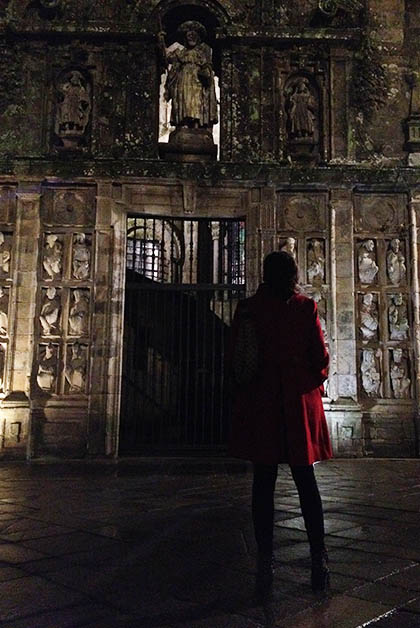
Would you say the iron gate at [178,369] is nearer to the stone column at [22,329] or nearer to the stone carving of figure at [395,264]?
the stone column at [22,329]

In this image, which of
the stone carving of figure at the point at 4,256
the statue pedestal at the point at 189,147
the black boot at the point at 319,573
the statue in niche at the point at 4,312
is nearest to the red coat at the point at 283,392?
the black boot at the point at 319,573

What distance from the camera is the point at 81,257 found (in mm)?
9953

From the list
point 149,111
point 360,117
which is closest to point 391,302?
point 360,117

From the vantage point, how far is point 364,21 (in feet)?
36.6

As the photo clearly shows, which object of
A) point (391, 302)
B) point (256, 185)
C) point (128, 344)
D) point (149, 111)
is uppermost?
point (149, 111)

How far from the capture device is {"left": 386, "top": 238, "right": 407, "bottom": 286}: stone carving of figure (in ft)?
33.2

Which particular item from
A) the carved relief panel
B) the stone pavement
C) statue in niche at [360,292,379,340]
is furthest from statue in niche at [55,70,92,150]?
the stone pavement

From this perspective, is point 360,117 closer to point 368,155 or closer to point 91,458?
point 368,155

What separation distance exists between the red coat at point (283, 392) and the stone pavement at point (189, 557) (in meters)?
0.67

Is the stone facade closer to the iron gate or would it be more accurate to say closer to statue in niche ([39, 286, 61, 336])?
statue in niche ([39, 286, 61, 336])

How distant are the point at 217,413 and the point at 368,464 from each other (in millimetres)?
2835

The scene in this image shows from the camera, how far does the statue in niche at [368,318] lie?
32.7ft

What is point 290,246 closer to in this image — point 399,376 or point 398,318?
point 398,318

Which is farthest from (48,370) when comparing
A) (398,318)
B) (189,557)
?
(189,557)
